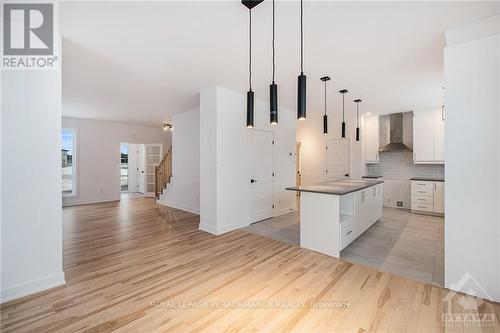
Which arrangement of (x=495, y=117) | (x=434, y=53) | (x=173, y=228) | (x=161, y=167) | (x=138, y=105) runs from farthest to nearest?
(x=161, y=167), (x=138, y=105), (x=173, y=228), (x=434, y=53), (x=495, y=117)

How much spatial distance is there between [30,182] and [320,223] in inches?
139

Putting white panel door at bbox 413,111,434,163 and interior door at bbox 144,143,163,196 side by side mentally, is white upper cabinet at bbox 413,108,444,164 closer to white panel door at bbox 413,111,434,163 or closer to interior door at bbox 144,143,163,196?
white panel door at bbox 413,111,434,163

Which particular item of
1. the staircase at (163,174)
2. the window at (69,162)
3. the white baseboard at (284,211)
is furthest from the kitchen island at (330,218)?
the window at (69,162)

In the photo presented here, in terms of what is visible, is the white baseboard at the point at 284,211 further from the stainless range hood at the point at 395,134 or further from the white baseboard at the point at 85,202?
the white baseboard at the point at 85,202

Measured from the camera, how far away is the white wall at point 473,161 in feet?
7.05

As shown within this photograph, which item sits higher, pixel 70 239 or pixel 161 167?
pixel 161 167

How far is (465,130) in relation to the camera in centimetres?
226

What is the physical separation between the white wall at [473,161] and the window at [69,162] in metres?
9.23

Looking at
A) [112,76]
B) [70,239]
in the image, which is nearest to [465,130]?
[112,76]

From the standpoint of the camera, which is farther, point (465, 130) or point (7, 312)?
point (465, 130)

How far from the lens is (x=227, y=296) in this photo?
2.24 metres

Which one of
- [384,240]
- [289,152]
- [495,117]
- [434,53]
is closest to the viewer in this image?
[495,117]

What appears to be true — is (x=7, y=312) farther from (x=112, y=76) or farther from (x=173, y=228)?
(x=112, y=76)

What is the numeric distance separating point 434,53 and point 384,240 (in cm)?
290
